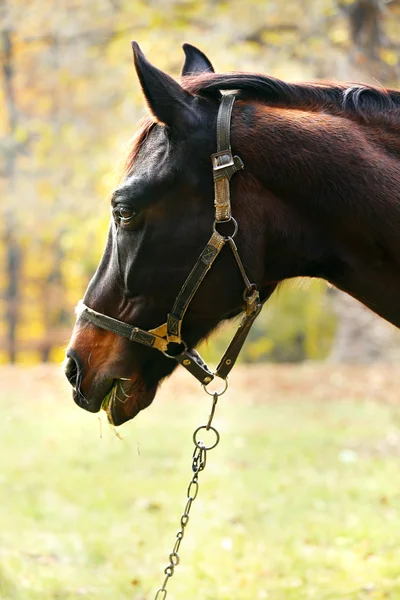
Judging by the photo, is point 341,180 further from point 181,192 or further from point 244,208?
point 181,192

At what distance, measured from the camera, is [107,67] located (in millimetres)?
12312

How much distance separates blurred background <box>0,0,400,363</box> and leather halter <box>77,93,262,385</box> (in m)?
4.24

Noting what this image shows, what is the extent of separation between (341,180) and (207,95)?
569 mm

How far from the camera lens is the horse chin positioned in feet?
9.36

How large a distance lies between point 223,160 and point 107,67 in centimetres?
1039

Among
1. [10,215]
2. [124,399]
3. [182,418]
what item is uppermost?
[10,215]

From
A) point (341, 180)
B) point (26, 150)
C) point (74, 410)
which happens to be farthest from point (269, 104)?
point (26, 150)

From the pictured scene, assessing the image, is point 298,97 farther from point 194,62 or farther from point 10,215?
point 10,215

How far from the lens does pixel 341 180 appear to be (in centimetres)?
263

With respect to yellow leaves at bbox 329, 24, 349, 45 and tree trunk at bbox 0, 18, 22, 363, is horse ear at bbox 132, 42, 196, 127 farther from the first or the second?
tree trunk at bbox 0, 18, 22, 363

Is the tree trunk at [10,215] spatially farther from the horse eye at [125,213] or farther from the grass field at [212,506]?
the horse eye at [125,213]

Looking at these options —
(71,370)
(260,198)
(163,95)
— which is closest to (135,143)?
(163,95)

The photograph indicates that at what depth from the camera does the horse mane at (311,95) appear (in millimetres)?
2721

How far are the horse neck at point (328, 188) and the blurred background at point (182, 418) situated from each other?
0.36 metres
